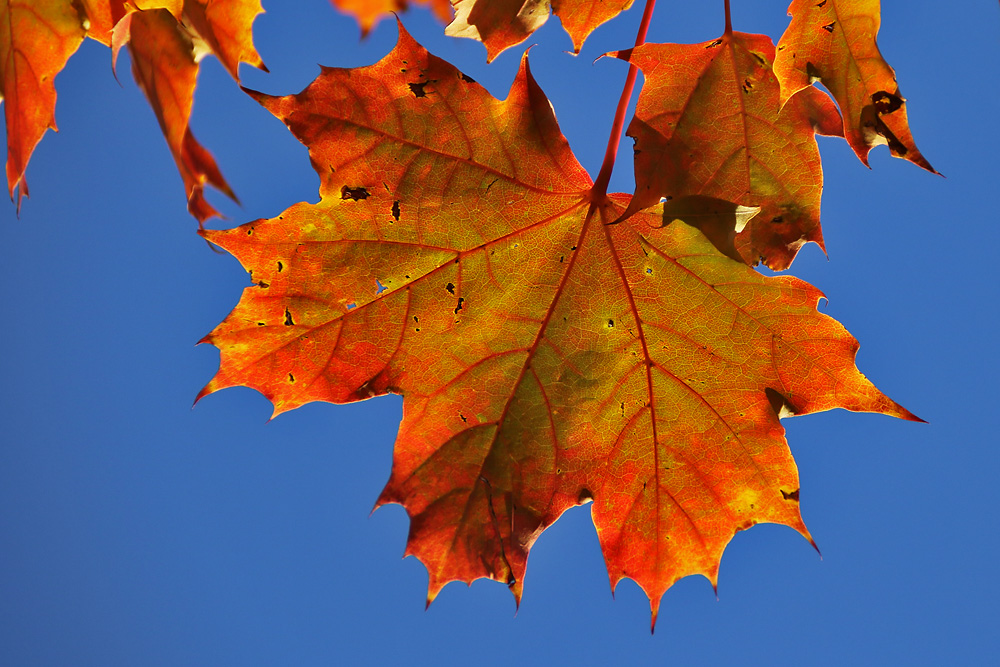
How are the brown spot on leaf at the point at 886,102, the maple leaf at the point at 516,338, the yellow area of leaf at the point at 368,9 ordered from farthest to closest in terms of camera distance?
1. the yellow area of leaf at the point at 368,9
2. the maple leaf at the point at 516,338
3. the brown spot on leaf at the point at 886,102

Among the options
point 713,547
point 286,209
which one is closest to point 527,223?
point 286,209

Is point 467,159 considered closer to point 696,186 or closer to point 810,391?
point 696,186

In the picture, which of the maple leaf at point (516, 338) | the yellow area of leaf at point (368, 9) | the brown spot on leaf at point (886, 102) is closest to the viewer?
the brown spot on leaf at point (886, 102)

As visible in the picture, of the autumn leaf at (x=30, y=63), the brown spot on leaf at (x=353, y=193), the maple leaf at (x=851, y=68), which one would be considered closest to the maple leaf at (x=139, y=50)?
the autumn leaf at (x=30, y=63)

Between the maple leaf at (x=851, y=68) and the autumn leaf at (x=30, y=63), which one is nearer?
the maple leaf at (x=851, y=68)

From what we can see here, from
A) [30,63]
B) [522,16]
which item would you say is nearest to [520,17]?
[522,16]

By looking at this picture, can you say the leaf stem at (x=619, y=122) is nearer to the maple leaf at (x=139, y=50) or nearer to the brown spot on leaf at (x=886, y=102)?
the brown spot on leaf at (x=886, y=102)
